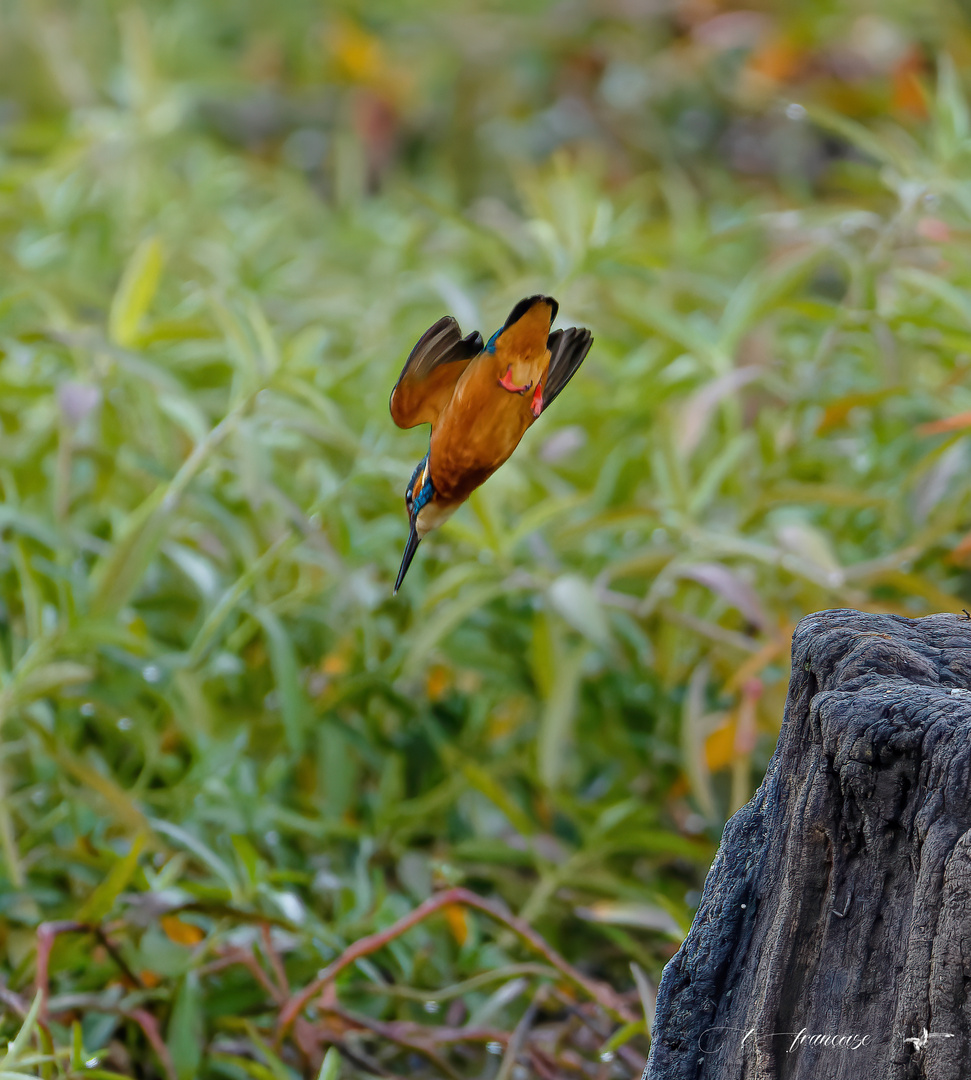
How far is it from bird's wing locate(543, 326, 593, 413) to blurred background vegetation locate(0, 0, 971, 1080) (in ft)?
1.36

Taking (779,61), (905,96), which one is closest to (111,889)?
(905,96)

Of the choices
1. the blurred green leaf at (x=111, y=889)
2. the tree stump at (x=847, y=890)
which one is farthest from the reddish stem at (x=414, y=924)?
the tree stump at (x=847, y=890)

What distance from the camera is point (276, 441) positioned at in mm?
1080

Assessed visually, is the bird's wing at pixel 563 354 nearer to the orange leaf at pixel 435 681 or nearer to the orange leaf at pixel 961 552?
the orange leaf at pixel 961 552

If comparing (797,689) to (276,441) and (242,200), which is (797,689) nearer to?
(276,441)

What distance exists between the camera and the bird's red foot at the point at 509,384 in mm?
410

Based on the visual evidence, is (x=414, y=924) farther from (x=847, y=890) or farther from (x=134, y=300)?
(x=134, y=300)

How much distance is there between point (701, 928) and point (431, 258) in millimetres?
1629

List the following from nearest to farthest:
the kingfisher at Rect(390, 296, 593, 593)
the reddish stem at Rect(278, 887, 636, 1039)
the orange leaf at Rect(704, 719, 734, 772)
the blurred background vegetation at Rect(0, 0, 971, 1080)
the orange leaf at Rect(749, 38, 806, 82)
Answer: the kingfisher at Rect(390, 296, 593, 593) < the reddish stem at Rect(278, 887, 636, 1039) < the blurred background vegetation at Rect(0, 0, 971, 1080) < the orange leaf at Rect(704, 719, 734, 772) < the orange leaf at Rect(749, 38, 806, 82)

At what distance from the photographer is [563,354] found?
0.43 m

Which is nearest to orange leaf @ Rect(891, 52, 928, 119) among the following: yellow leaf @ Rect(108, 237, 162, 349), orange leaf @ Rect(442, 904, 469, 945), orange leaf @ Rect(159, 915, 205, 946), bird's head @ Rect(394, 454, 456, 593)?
yellow leaf @ Rect(108, 237, 162, 349)

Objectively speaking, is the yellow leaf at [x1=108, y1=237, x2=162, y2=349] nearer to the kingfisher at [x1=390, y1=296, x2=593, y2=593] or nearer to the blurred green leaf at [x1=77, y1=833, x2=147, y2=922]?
the blurred green leaf at [x1=77, y1=833, x2=147, y2=922]

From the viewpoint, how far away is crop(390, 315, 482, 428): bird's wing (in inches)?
16.6

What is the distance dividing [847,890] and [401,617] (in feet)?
2.25
